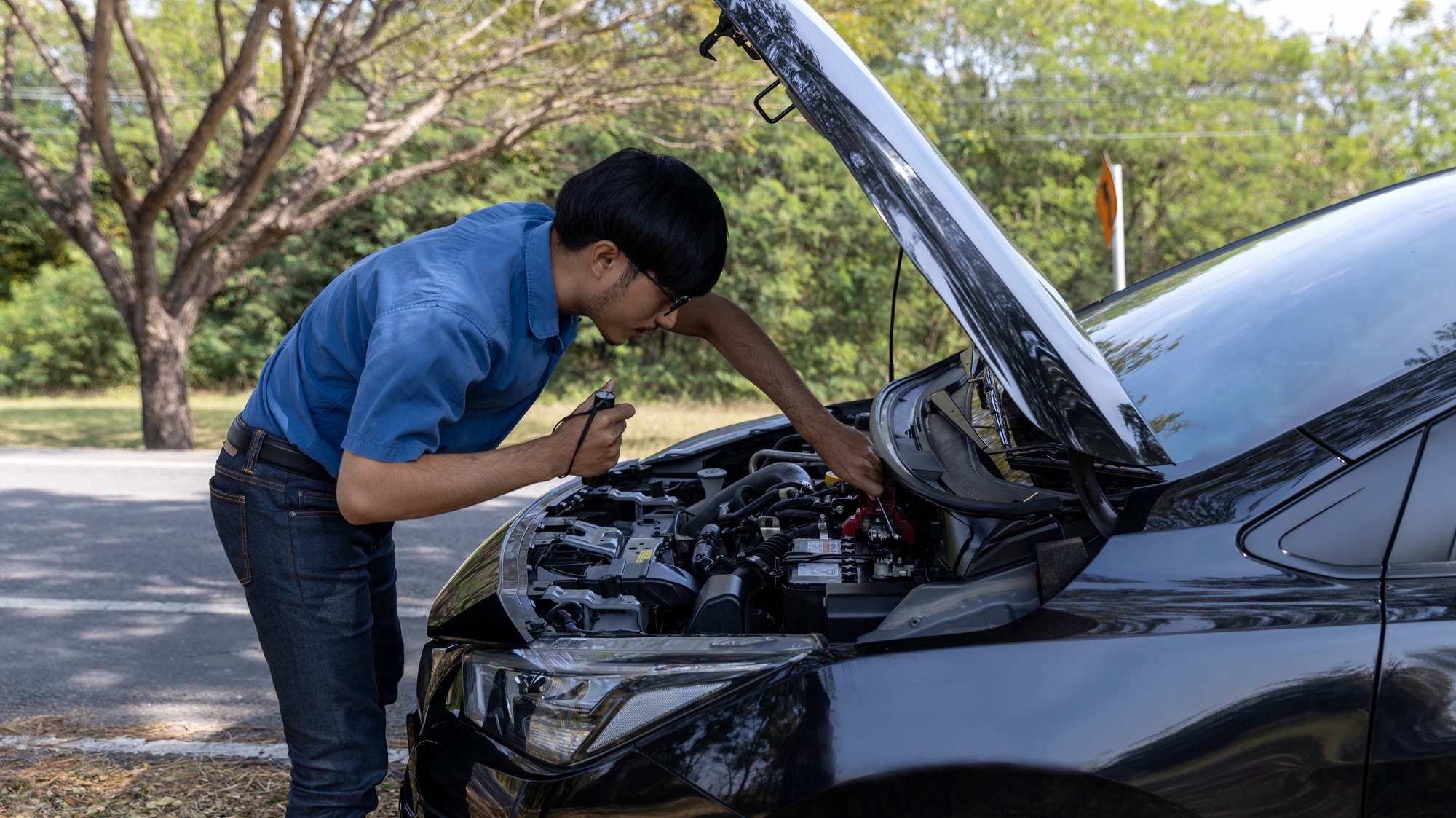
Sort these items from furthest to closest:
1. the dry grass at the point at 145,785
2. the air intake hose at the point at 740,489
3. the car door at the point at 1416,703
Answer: the dry grass at the point at 145,785 < the air intake hose at the point at 740,489 < the car door at the point at 1416,703

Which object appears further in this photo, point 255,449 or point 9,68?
point 9,68

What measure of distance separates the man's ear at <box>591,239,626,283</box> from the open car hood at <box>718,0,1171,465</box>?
386 millimetres

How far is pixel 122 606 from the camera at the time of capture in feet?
14.5

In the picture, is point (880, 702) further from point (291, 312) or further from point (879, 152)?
point (291, 312)

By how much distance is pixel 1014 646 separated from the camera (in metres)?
1.41

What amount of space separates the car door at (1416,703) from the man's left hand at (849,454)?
3.09 feet

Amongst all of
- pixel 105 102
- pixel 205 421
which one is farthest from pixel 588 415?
pixel 205 421

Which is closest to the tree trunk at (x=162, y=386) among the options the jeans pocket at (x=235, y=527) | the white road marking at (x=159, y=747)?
the white road marking at (x=159, y=747)

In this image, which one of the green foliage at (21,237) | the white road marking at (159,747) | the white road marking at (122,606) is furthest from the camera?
the green foliage at (21,237)

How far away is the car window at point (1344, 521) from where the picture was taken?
55.3 inches

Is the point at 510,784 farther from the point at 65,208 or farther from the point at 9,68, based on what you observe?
the point at 9,68

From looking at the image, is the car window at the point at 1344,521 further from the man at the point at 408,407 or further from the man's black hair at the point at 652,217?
the man's black hair at the point at 652,217

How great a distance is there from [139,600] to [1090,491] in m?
4.25

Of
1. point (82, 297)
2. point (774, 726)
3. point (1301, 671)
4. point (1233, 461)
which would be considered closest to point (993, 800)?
point (774, 726)
